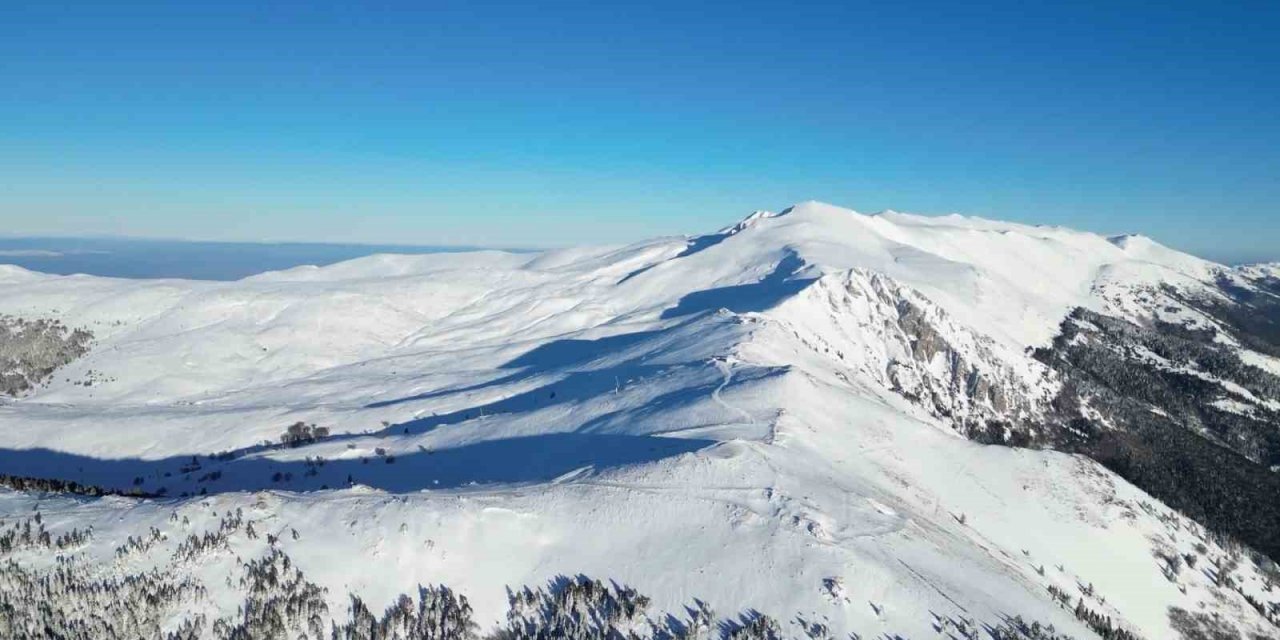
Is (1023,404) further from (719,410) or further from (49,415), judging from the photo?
(49,415)

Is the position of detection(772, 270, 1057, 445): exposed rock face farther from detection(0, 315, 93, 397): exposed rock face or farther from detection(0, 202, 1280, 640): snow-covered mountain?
detection(0, 315, 93, 397): exposed rock face

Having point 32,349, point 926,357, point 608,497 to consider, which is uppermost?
point 926,357

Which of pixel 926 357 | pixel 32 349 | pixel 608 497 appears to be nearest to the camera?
pixel 608 497

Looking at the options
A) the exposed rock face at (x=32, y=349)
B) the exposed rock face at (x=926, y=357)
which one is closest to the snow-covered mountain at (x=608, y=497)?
the exposed rock face at (x=32, y=349)

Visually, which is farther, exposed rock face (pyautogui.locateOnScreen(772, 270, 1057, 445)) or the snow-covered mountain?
exposed rock face (pyautogui.locateOnScreen(772, 270, 1057, 445))

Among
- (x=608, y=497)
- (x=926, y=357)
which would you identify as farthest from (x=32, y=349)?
(x=926, y=357)

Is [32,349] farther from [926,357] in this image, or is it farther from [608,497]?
[926,357]

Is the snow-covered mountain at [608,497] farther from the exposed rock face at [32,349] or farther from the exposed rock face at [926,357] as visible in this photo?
the exposed rock face at [926,357]

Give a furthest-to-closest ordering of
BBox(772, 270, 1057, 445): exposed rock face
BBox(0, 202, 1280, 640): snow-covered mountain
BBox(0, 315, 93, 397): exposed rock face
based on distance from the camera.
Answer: BBox(772, 270, 1057, 445): exposed rock face, BBox(0, 315, 93, 397): exposed rock face, BBox(0, 202, 1280, 640): snow-covered mountain

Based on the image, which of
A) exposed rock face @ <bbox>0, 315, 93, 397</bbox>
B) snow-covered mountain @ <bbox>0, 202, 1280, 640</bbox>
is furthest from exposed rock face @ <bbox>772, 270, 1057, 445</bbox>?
exposed rock face @ <bbox>0, 315, 93, 397</bbox>

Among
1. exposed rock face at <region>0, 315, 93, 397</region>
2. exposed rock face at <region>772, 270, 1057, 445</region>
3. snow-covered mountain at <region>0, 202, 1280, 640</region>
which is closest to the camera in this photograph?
snow-covered mountain at <region>0, 202, 1280, 640</region>
